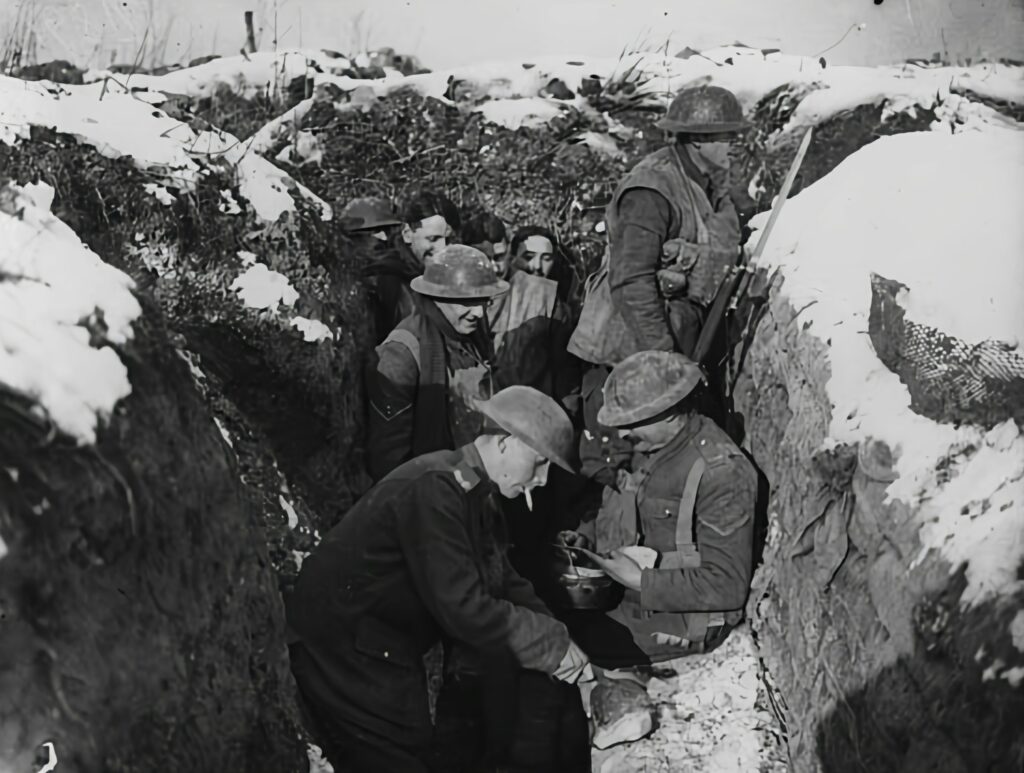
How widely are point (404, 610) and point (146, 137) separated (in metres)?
2.07

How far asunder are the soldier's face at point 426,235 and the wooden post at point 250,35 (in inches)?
44.5

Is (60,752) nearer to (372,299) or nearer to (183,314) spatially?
(183,314)

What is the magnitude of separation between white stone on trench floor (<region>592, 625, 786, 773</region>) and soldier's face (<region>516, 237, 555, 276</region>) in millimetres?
1797

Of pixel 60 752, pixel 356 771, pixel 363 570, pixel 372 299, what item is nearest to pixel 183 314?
pixel 372 299

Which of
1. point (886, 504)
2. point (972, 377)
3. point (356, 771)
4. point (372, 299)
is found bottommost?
point (356, 771)

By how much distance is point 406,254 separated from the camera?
4.36m

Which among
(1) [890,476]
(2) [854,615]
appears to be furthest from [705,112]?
(2) [854,615]

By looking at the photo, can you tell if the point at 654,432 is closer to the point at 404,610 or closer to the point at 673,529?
the point at 673,529

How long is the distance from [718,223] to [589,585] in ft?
4.93

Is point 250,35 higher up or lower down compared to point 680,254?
higher up

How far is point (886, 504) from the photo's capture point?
2.51m

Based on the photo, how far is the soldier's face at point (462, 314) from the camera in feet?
11.8

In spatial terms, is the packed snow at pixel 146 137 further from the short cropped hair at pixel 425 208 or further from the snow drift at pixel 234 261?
the short cropped hair at pixel 425 208

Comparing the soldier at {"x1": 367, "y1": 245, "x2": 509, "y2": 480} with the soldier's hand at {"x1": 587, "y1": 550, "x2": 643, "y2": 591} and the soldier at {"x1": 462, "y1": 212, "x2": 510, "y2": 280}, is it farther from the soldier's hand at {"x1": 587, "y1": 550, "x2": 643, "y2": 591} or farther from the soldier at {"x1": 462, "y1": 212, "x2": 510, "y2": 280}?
the soldier at {"x1": 462, "y1": 212, "x2": 510, "y2": 280}
